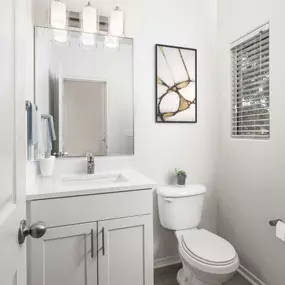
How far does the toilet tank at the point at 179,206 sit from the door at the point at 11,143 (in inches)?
46.7

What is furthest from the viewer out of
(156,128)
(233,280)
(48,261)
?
(156,128)

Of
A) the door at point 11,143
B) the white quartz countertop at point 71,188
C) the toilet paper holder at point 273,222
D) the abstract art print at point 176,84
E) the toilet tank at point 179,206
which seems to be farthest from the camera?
the abstract art print at point 176,84

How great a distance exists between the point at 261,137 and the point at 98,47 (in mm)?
1464

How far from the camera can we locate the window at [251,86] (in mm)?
1684

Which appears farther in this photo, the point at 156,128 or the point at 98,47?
the point at 156,128

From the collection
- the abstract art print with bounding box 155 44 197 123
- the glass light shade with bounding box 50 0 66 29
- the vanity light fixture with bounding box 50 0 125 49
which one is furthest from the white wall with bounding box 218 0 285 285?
the glass light shade with bounding box 50 0 66 29

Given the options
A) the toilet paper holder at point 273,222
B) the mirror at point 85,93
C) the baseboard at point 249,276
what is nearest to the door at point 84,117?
the mirror at point 85,93

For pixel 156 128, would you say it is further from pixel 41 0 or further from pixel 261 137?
pixel 41 0

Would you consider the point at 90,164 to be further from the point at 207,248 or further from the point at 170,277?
the point at 170,277

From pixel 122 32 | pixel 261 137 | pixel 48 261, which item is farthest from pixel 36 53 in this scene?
pixel 261 137

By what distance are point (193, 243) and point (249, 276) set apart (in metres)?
0.67

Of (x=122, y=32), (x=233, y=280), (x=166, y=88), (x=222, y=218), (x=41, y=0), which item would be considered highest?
(x=41, y=0)

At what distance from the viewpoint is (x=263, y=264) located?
1.68 metres

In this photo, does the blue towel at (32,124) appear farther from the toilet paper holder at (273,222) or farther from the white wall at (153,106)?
the toilet paper holder at (273,222)
